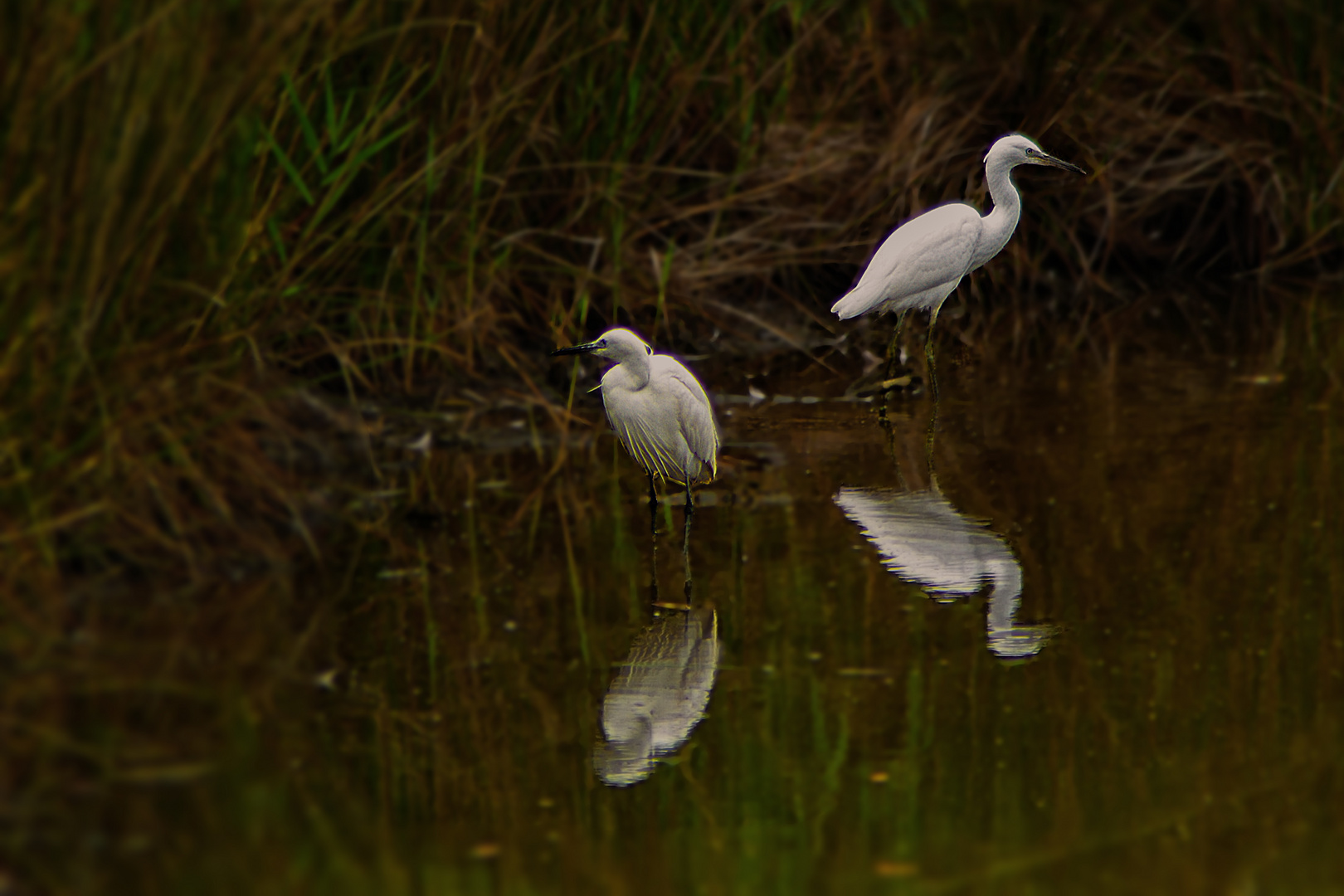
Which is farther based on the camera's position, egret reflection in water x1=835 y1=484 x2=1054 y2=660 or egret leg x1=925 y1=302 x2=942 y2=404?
egret leg x1=925 y1=302 x2=942 y2=404

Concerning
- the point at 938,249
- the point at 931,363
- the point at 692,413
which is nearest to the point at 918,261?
the point at 938,249

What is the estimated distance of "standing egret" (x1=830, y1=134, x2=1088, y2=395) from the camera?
5930 mm

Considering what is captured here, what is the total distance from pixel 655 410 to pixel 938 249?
1759 mm

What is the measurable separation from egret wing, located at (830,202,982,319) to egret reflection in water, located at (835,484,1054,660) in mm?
1137

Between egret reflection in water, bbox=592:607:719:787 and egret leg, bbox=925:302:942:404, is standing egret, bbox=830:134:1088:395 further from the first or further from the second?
egret reflection in water, bbox=592:607:719:787

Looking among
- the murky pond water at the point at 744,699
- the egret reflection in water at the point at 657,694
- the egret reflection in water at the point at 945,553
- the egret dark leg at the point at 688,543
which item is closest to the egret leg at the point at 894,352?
the murky pond water at the point at 744,699

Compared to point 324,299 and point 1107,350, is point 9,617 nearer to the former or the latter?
point 324,299

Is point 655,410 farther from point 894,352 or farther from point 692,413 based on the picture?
point 894,352

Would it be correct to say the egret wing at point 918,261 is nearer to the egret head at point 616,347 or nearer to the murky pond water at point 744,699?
the murky pond water at point 744,699

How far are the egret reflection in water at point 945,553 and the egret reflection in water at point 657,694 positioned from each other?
544mm

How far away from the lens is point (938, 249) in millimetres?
5949

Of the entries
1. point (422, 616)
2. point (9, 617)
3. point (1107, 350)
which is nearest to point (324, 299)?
point (422, 616)

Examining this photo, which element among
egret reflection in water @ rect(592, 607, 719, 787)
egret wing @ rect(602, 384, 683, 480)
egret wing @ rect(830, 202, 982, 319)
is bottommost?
egret reflection in water @ rect(592, 607, 719, 787)

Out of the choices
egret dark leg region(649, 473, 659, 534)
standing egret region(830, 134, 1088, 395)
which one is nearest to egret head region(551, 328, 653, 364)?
egret dark leg region(649, 473, 659, 534)
